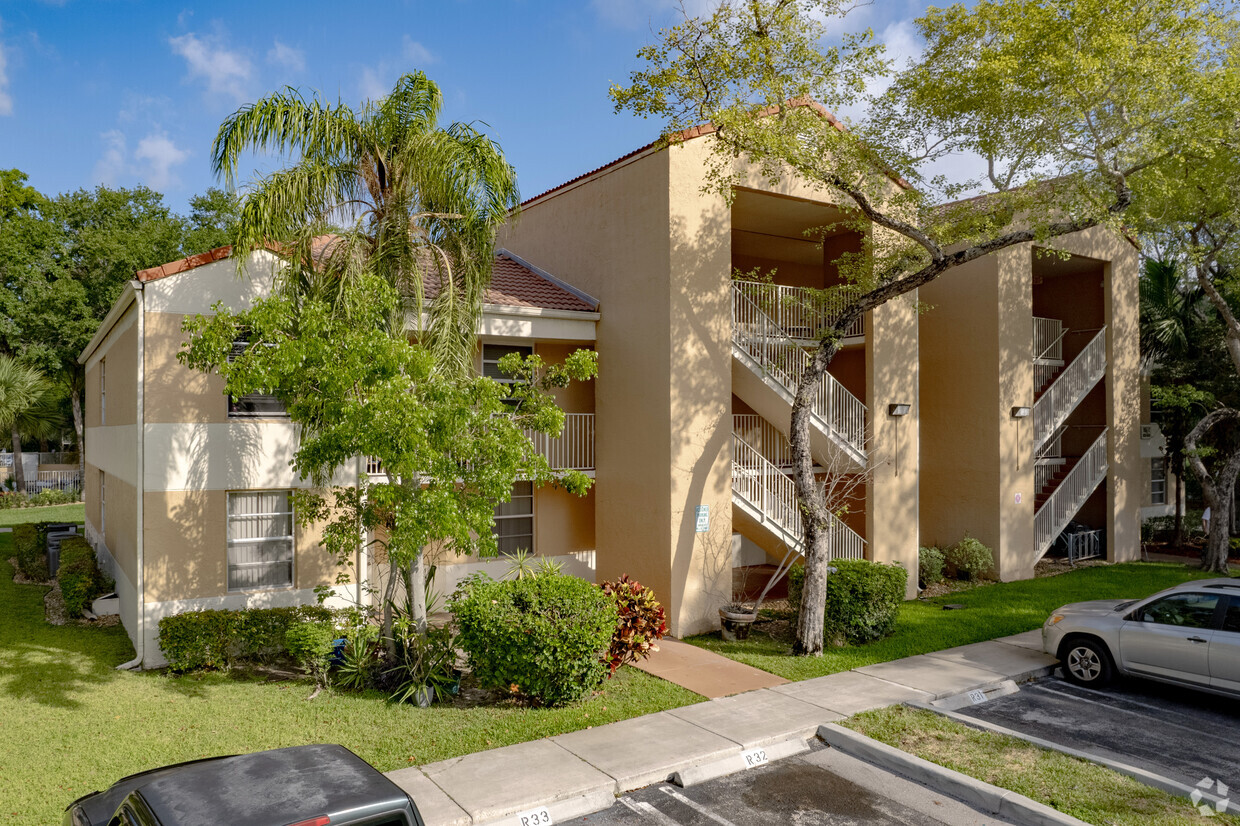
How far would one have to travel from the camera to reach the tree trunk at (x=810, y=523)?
1145 cm

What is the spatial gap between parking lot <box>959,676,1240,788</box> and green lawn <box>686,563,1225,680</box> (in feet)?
6.10

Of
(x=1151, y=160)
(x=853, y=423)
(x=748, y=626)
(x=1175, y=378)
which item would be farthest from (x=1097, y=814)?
(x=1175, y=378)

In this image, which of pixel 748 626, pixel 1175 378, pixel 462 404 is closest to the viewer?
pixel 462 404

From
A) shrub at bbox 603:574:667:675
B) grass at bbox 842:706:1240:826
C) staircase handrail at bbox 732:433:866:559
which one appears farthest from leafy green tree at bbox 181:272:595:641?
grass at bbox 842:706:1240:826

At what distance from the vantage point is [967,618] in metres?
13.9

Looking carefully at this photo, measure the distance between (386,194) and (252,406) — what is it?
12.9ft

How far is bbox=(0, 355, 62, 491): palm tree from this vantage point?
3048cm

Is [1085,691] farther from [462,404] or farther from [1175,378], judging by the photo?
[1175,378]

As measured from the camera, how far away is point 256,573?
11883mm

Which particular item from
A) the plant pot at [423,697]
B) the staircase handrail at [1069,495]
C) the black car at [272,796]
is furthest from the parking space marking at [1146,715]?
the black car at [272,796]

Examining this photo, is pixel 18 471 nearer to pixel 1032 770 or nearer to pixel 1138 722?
pixel 1032 770

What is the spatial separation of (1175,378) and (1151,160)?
12.6 m

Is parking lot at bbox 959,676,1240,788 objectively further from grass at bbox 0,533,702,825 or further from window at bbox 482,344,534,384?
window at bbox 482,344,534,384

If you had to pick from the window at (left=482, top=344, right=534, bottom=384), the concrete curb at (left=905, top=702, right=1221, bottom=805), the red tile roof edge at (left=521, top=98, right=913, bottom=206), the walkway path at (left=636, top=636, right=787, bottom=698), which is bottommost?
the walkway path at (left=636, top=636, right=787, bottom=698)
